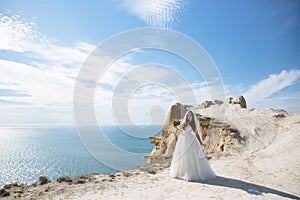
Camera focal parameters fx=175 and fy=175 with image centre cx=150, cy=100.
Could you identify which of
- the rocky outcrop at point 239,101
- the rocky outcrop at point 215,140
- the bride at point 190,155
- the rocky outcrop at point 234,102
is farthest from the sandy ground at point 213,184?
the rocky outcrop at point 239,101

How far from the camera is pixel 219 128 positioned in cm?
1557

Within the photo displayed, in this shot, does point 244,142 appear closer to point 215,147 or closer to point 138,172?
point 215,147

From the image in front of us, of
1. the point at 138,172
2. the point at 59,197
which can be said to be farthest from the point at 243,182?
the point at 59,197

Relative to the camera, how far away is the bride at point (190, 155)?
23.0 ft

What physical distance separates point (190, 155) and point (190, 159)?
158mm

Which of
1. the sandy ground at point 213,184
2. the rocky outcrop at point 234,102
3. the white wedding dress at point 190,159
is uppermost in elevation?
the rocky outcrop at point 234,102

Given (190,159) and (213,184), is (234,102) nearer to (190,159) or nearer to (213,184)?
(190,159)

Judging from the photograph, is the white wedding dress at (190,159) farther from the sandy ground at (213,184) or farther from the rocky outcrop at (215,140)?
the rocky outcrop at (215,140)

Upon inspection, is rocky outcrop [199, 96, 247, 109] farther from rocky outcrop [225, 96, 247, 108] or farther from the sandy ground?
the sandy ground

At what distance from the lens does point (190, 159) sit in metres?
7.05

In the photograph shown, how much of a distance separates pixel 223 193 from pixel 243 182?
4.82 feet

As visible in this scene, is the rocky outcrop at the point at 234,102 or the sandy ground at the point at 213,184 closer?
the sandy ground at the point at 213,184

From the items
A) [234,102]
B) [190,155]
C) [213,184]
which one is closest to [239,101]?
[234,102]

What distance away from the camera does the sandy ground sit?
575cm
